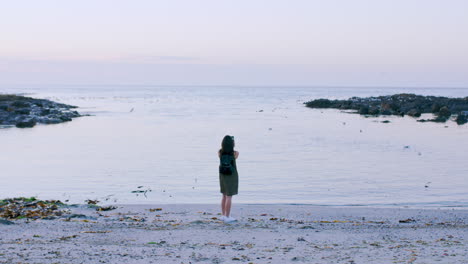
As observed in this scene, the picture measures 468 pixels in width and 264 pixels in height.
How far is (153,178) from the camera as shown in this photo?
18672mm

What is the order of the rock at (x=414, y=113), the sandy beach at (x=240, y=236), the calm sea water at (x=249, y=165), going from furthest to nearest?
the rock at (x=414, y=113), the calm sea water at (x=249, y=165), the sandy beach at (x=240, y=236)

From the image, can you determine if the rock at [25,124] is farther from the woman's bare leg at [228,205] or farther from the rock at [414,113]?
the rock at [414,113]

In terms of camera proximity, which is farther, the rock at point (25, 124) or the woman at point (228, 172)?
the rock at point (25, 124)

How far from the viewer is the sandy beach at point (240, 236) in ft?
25.9

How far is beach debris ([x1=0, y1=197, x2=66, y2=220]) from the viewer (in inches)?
441

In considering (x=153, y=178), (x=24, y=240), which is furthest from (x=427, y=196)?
(x=24, y=240)

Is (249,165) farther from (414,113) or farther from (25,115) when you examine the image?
(414,113)

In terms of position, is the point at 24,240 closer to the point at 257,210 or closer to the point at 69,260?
the point at 69,260

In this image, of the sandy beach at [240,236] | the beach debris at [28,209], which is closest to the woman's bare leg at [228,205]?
the sandy beach at [240,236]

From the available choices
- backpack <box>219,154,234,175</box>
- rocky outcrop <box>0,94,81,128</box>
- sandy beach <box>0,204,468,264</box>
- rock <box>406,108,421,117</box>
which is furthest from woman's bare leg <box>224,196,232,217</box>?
rock <box>406,108,421,117</box>

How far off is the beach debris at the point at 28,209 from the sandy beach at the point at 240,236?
378mm

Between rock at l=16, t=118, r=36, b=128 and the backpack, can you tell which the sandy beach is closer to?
the backpack

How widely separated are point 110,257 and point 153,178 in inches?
427

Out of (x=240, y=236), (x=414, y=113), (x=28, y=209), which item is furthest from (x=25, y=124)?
(x=414, y=113)
